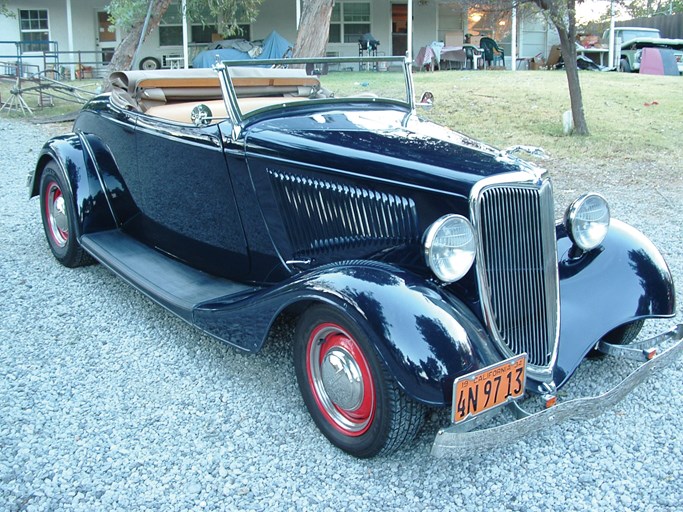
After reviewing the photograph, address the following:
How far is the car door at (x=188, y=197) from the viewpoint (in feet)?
12.0

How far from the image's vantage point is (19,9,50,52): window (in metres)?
21.2

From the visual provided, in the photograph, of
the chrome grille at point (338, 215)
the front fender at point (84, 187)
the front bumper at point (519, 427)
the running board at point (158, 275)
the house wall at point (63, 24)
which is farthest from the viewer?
the house wall at point (63, 24)

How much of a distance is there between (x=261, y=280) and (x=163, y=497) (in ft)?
4.66

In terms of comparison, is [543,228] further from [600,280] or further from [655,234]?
[655,234]

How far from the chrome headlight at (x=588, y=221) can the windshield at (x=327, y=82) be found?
134cm

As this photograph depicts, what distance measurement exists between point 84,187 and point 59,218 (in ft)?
1.88

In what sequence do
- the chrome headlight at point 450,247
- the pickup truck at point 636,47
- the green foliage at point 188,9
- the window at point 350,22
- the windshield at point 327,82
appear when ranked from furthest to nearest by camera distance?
the window at point 350,22 < the pickup truck at point 636,47 < the green foliage at point 188,9 < the windshield at point 327,82 < the chrome headlight at point 450,247

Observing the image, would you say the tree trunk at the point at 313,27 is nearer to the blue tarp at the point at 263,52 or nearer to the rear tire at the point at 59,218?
the rear tire at the point at 59,218

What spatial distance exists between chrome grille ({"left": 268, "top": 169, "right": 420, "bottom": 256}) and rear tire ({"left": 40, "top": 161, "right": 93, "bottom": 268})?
1.98 meters

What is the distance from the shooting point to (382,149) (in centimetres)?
300

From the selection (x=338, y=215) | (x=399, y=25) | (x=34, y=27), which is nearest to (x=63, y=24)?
(x=34, y=27)

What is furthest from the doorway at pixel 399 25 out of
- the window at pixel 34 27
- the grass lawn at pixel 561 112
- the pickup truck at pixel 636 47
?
the window at pixel 34 27

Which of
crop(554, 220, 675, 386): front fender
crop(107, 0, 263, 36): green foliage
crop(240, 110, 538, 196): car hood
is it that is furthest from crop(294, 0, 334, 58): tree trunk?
crop(554, 220, 675, 386): front fender

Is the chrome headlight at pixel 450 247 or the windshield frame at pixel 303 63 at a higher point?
the windshield frame at pixel 303 63
